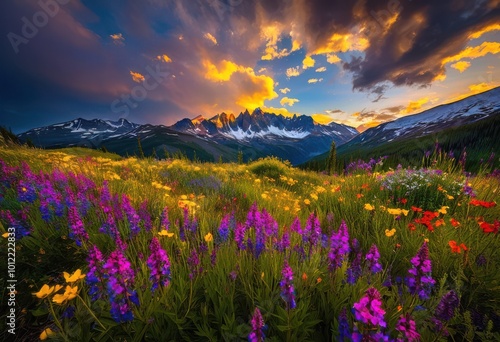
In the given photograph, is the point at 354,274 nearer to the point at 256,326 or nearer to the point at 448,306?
the point at 448,306

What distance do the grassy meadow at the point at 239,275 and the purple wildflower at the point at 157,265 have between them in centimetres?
1

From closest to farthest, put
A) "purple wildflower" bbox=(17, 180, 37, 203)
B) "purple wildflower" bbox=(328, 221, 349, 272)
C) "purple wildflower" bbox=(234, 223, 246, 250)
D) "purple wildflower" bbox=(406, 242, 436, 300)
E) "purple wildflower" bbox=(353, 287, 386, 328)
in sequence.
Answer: "purple wildflower" bbox=(353, 287, 386, 328) → "purple wildflower" bbox=(406, 242, 436, 300) → "purple wildflower" bbox=(328, 221, 349, 272) → "purple wildflower" bbox=(234, 223, 246, 250) → "purple wildflower" bbox=(17, 180, 37, 203)

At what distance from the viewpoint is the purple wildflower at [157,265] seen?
6.00 feet

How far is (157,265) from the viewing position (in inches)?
73.7

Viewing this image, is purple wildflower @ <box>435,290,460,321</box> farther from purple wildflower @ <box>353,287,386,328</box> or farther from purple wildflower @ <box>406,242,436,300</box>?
purple wildflower @ <box>353,287,386,328</box>

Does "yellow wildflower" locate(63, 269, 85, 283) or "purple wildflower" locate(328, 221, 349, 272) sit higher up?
"yellow wildflower" locate(63, 269, 85, 283)

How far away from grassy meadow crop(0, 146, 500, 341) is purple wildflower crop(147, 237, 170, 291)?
0.4 inches

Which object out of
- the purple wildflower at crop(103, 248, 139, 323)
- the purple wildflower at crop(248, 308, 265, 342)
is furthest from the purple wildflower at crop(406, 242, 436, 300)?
the purple wildflower at crop(103, 248, 139, 323)

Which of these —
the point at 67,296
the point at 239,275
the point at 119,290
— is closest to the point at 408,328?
the point at 239,275

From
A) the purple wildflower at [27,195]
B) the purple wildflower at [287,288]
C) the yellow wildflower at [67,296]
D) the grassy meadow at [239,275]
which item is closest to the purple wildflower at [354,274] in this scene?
the grassy meadow at [239,275]

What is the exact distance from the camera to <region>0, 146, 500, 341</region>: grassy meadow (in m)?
1.64

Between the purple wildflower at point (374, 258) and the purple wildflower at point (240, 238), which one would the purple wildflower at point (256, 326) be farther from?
the purple wildflower at point (374, 258)

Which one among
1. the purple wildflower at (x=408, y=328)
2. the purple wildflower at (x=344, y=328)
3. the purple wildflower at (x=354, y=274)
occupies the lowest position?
the purple wildflower at (x=354, y=274)

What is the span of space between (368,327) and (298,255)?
1.33m
